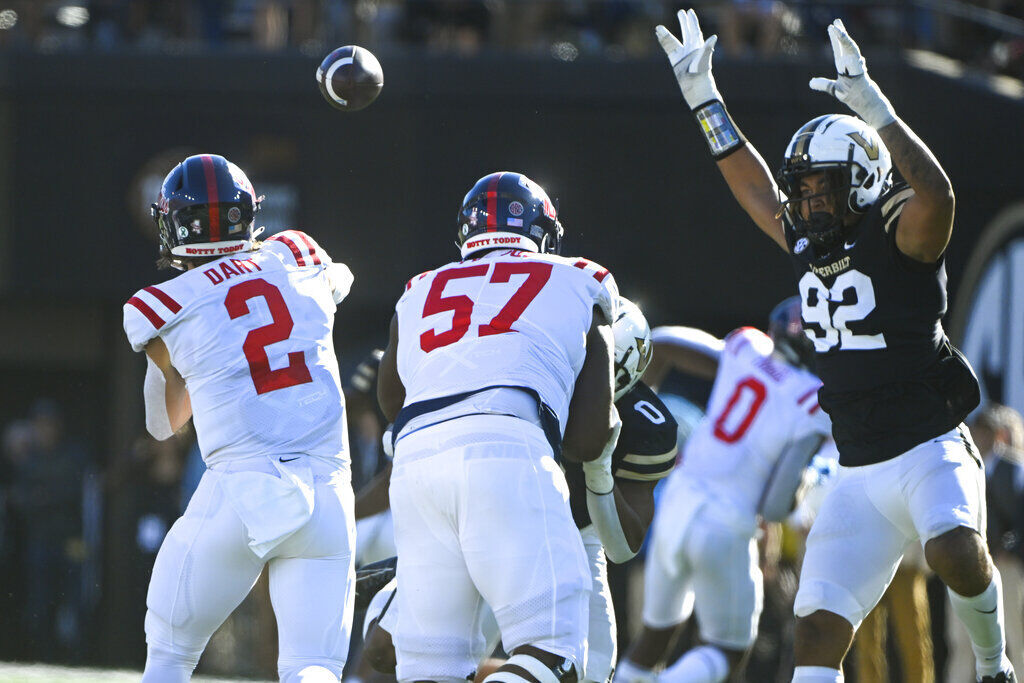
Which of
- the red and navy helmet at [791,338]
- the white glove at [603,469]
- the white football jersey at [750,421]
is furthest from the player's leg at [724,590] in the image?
the white glove at [603,469]

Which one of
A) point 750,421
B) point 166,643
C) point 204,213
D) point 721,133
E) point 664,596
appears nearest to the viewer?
point 166,643

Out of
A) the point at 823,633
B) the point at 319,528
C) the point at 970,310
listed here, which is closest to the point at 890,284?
the point at 823,633

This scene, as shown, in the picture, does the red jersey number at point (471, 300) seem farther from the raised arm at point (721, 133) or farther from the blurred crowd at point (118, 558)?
the blurred crowd at point (118, 558)

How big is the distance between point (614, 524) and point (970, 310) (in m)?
6.14

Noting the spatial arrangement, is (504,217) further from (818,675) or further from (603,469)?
(818,675)

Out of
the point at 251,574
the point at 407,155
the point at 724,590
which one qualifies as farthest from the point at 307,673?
the point at 407,155

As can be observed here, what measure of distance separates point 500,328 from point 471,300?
13cm

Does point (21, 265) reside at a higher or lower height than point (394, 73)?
lower

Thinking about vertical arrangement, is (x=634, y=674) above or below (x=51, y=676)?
above

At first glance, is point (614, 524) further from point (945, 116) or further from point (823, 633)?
point (945, 116)

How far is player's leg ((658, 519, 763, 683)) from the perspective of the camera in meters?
7.19

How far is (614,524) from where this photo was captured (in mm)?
4703

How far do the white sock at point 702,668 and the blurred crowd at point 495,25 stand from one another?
5.05 m

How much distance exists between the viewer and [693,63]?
18.2 ft
